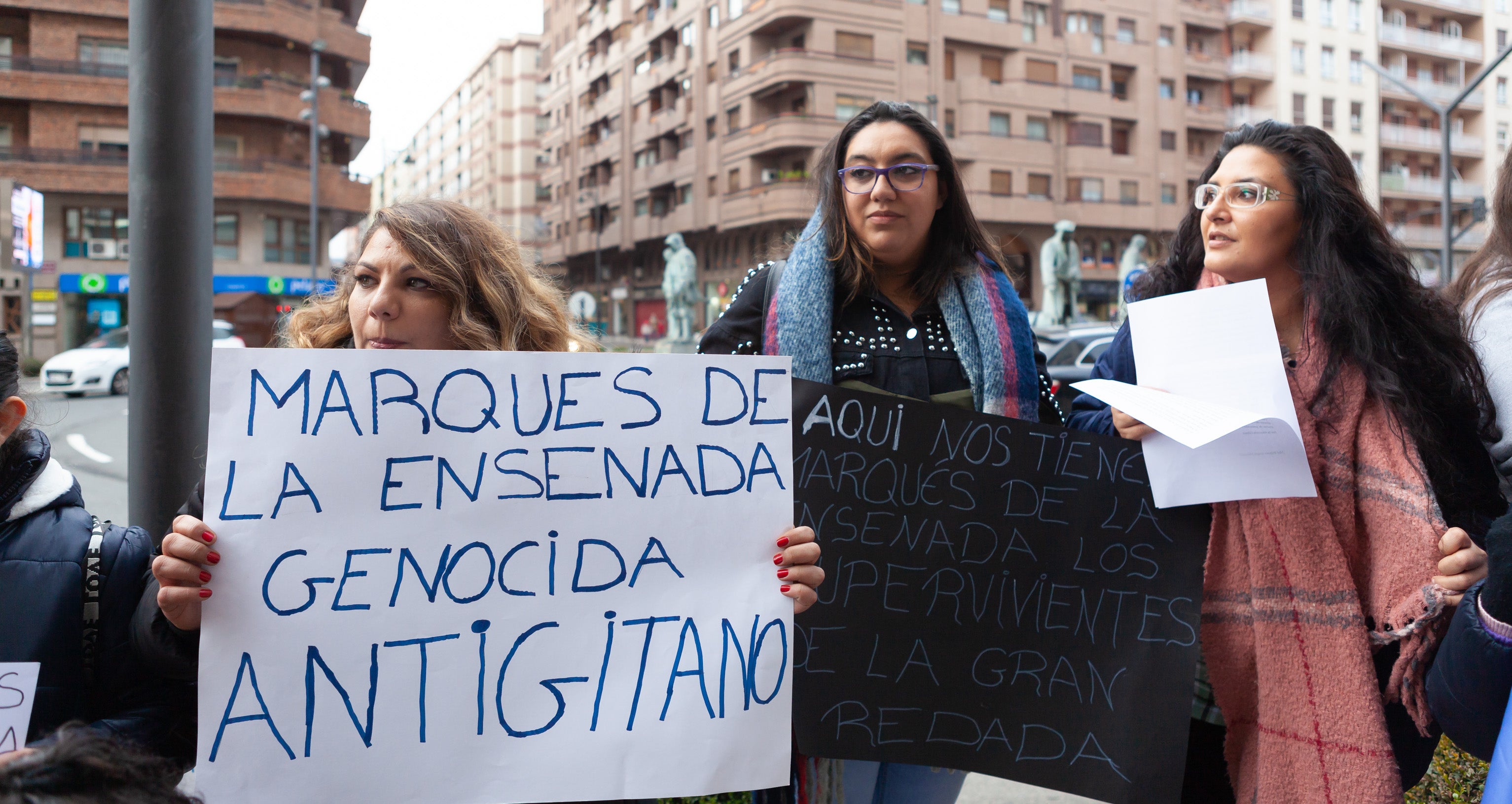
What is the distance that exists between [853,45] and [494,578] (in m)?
38.8

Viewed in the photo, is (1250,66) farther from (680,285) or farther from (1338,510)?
(1338,510)

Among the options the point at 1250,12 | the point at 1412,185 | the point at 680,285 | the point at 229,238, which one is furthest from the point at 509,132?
the point at 1412,185

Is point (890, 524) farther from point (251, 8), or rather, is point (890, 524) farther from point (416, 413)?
point (251, 8)

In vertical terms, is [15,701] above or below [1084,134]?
below

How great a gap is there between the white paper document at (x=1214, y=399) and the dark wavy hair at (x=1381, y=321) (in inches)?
5.1

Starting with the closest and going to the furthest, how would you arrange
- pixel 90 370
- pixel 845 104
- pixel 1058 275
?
pixel 90 370 < pixel 1058 275 < pixel 845 104

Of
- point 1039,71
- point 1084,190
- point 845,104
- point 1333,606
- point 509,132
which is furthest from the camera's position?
point 509,132

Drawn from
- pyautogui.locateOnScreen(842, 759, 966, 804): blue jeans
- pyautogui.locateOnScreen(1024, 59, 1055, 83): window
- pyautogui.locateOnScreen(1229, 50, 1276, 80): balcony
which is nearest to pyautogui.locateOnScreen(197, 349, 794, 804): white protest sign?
pyautogui.locateOnScreen(842, 759, 966, 804): blue jeans

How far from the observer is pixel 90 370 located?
17641 mm

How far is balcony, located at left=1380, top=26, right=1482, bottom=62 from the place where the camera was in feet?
159

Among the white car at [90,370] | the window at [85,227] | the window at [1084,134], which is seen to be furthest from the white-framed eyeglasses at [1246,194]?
the window at [1084,134]

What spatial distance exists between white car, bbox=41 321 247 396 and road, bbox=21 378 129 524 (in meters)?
0.55

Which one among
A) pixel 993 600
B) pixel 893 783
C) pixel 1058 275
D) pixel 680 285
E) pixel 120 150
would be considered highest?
pixel 120 150

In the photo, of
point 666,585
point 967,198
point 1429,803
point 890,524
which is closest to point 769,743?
point 666,585
